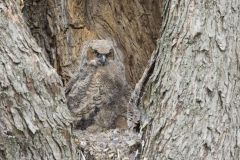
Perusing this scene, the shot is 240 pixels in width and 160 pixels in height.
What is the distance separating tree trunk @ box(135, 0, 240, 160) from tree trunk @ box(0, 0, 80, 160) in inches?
22.9

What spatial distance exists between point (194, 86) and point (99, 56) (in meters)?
1.94

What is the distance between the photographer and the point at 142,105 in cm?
391

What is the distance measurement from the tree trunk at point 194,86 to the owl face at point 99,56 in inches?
60.5

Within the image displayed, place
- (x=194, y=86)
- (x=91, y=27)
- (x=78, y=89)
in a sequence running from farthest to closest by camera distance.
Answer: (x=91, y=27)
(x=78, y=89)
(x=194, y=86)

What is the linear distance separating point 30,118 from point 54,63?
284 cm

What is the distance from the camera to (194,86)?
145 inches

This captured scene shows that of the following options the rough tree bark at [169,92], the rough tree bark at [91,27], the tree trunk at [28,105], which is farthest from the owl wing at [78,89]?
the tree trunk at [28,105]

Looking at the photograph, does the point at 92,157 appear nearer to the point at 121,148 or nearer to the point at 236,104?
the point at 121,148

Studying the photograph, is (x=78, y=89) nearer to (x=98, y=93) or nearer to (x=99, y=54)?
(x=98, y=93)

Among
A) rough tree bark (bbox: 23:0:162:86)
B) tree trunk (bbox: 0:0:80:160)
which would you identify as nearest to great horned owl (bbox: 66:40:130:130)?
rough tree bark (bbox: 23:0:162:86)

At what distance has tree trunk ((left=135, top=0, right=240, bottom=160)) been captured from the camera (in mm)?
3580

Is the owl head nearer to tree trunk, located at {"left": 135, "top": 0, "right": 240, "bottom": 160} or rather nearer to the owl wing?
the owl wing

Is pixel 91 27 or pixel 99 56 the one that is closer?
pixel 99 56

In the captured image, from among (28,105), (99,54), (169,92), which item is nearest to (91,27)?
(99,54)
